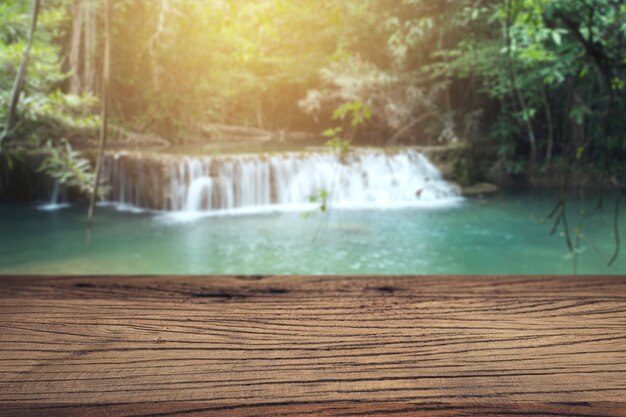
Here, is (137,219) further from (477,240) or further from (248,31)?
(477,240)

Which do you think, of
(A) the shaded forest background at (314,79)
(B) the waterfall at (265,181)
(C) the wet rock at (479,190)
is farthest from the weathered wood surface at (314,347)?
(C) the wet rock at (479,190)

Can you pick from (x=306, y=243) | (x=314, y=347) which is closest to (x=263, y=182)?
(x=306, y=243)

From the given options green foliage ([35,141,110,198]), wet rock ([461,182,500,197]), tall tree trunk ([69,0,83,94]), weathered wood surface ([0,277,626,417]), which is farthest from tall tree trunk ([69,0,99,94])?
weathered wood surface ([0,277,626,417])

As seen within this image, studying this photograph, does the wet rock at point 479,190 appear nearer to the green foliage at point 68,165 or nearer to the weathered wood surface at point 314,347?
the green foliage at point 68,165

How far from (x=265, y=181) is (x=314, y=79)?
1020 millimetres

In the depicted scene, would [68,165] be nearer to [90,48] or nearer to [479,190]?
[90,48]

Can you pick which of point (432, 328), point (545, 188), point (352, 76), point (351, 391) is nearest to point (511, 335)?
point (432, 328)

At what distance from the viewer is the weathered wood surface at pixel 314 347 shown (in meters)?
0.36

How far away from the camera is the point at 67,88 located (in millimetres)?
4070

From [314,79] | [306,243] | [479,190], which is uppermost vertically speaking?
[314,79]

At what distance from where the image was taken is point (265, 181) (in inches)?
188

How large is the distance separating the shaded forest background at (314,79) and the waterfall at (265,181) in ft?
0.98

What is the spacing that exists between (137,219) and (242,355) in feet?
14.1

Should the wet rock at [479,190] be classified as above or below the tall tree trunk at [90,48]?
below
